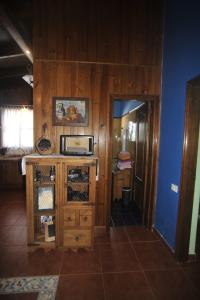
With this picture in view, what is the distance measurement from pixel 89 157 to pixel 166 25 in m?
2.31

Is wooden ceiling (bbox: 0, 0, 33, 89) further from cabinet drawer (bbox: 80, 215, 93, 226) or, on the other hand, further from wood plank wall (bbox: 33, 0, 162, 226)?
cabinet drawer (bbox: 80, 215, 93, 226)

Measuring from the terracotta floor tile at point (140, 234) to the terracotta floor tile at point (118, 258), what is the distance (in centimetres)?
25

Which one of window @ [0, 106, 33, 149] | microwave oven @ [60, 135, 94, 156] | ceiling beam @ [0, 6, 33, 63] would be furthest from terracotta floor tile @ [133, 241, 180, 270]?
window @ [0, 106, 33, 149]

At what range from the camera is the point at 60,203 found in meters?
2.52

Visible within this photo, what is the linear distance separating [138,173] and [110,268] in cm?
198

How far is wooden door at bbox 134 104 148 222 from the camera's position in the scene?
3410 mm

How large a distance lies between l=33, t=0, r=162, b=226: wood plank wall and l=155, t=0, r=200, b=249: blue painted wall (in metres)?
0.27

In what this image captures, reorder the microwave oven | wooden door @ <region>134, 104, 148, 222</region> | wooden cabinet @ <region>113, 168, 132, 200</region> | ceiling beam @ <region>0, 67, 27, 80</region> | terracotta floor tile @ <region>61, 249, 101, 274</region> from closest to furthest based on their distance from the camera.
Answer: terracotta floor tile @ <region>61, 249, 101, 274</region> → the microwave oven → wooden door @ <region>134, 104, 148, 222</region> → wooden cabinet @ <region>113, 168, 132, 200</region> → ceiling beam @ <region>0, 67, 27, 80</region>

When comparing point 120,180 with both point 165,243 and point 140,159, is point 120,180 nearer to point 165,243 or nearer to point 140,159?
point 140,159

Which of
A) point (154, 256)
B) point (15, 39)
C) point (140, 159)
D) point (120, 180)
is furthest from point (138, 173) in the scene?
point (15, 39)

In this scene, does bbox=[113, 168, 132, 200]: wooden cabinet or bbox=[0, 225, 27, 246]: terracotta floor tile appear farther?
bbox=[113, 168, 132, 200]: wooden cabinet

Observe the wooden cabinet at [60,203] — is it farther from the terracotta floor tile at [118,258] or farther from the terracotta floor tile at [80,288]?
the terracotta floor tile at [80,288]

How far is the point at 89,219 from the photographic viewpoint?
2541 millimetres

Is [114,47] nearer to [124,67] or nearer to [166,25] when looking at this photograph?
[124,67]
